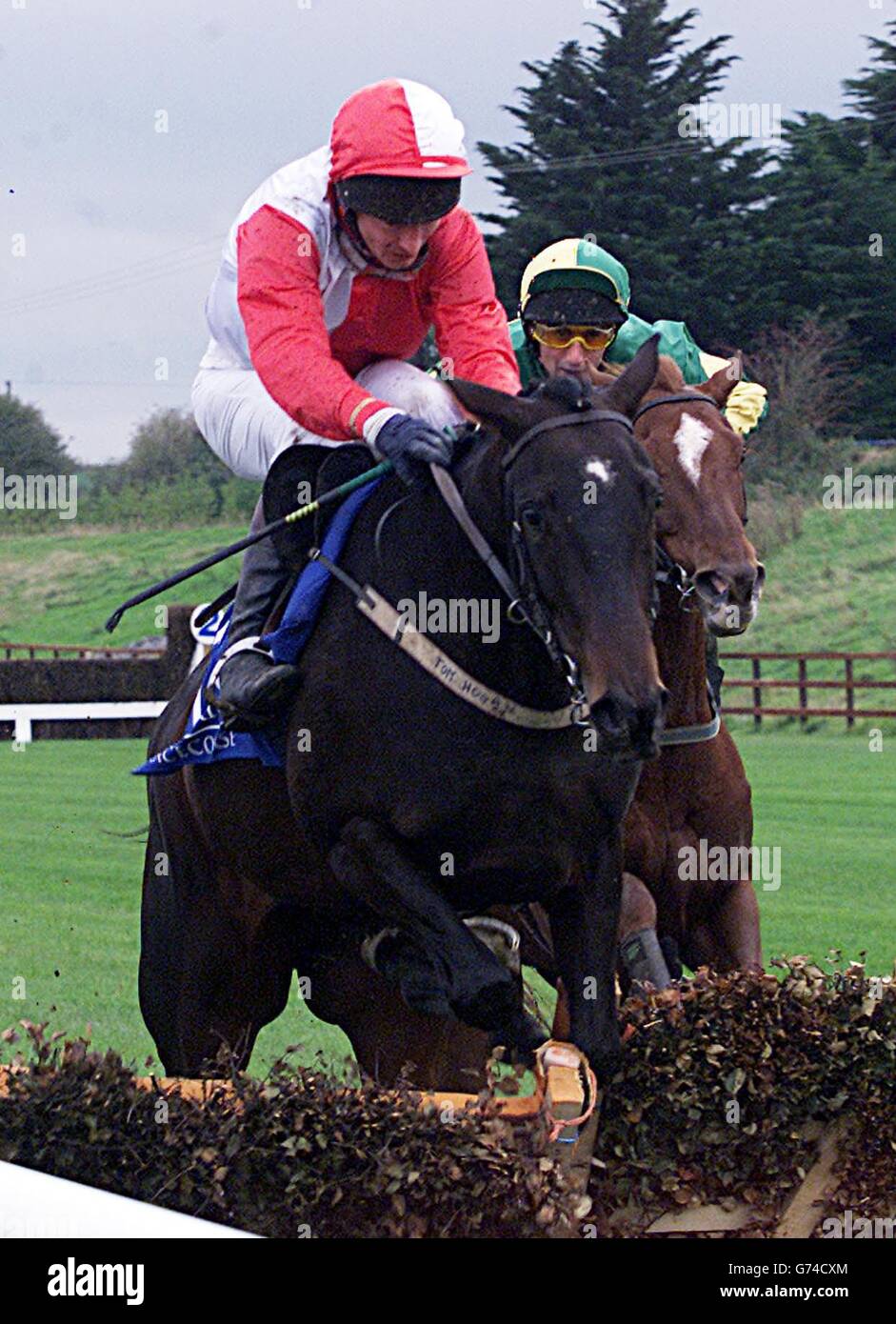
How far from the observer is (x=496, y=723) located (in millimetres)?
3312

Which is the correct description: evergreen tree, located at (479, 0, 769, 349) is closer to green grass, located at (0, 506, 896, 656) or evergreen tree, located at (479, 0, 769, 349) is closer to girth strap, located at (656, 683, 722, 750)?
green grass, located at (0, 506, 896, 656)

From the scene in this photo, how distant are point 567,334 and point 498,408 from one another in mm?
1255

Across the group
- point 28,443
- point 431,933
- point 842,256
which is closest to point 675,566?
point 431,933

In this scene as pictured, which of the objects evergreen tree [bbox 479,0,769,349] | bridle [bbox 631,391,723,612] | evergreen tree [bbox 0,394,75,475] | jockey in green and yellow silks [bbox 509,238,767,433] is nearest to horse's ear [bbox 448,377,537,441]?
bridle [bbox 631,391,723,612]

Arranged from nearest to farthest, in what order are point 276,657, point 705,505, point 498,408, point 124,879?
point 498,408, point 276,657, point 705,505, point 124,879

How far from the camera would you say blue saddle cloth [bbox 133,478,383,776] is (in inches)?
144

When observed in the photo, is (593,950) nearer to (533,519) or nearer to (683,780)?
(533,519)

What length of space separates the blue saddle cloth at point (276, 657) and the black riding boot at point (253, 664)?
38 millimetres

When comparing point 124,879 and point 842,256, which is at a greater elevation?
point 842,256

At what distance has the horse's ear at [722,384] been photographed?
A: 14.3 feet

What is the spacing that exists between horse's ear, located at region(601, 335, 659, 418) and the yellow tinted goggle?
1061 millimetres

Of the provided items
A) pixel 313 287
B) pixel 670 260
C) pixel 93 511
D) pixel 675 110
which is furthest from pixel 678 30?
pixel 313 287

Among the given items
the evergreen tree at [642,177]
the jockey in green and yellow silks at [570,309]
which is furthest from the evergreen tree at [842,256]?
the jockey in green and yellow silks at [570,309]
